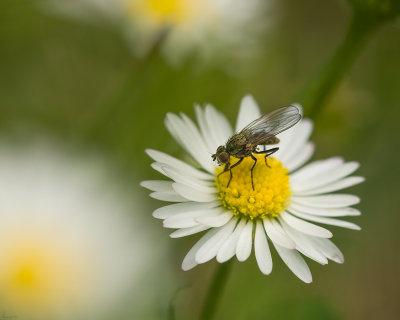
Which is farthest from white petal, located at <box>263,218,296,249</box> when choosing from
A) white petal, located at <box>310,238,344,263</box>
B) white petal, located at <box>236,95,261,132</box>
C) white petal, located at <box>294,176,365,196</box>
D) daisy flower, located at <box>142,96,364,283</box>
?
white petal, located at <box>236,95,261,132</box>

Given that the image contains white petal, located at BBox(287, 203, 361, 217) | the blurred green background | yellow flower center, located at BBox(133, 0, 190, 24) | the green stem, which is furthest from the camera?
yellow flower center, located at BBox(133, 0, 190, 24)

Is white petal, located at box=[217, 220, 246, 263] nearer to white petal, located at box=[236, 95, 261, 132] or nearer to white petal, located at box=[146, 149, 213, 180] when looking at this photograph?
white petal, located at box=[146, 149, 213, 180]

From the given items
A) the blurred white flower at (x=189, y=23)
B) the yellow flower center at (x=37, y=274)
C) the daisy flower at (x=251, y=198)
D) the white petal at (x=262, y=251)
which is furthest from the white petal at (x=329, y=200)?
the blurred white flower at (x=189, y=23)

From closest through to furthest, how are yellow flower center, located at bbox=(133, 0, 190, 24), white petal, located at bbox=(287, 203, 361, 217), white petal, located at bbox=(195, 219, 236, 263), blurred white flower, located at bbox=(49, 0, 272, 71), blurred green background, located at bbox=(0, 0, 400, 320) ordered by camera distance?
white petal, located at bbox=(195, 219, 236, 263)
white petal, located at bbox=(287, 203, 361, 217)
blurred green background, located at bbox=(0, 0, 400, 320)
blurred white flower, located at bbox=(49, 0, 272, 71)
yellow flower center, located at bbox=(133, 0, 190, 24)

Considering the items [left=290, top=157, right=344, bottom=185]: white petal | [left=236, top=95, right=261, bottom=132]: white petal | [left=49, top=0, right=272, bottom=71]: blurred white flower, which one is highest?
[left=49, top=0, right=272, bottom=71]: blurred white flower

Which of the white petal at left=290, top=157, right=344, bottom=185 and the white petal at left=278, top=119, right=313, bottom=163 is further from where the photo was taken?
the white petal at left=278, top=119, right=313, bottom=163

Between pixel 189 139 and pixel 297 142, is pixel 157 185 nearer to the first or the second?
pixel 189 139

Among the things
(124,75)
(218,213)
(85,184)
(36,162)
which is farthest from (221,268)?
(124,75)
